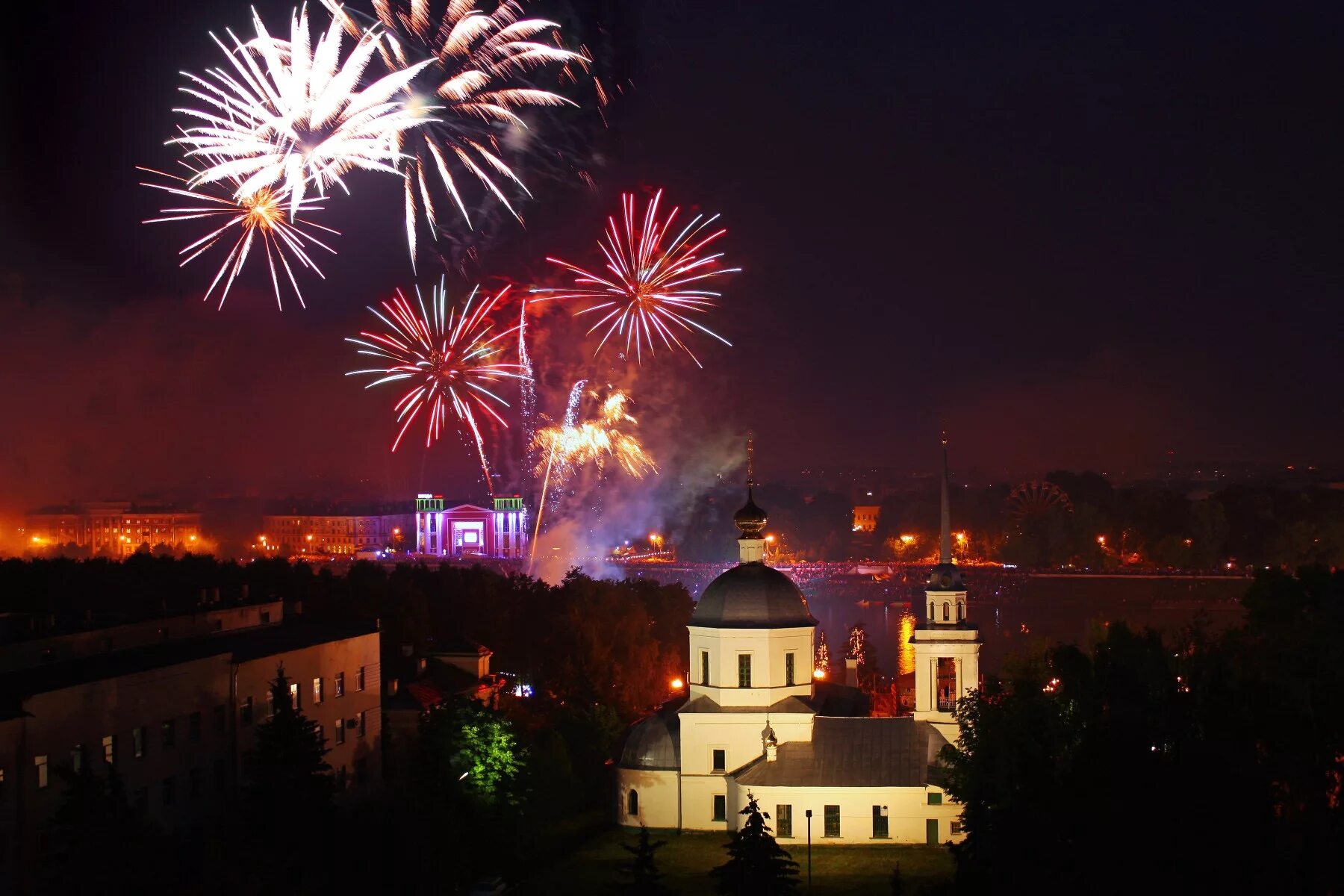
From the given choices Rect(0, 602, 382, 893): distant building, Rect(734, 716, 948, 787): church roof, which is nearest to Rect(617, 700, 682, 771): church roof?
Rect(734, 716, 948, 787): church roof

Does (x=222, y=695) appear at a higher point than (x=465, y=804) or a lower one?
higher

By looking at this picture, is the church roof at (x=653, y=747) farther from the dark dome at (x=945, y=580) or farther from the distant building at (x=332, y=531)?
the distant building at (x=332, y=531)

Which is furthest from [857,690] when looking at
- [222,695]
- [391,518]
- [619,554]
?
[391,518]

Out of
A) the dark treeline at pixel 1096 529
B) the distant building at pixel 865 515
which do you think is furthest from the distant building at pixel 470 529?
the distant building at pixel 865 515

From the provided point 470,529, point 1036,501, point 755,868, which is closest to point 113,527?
point 470,529

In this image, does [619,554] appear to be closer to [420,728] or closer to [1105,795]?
[420,728]
